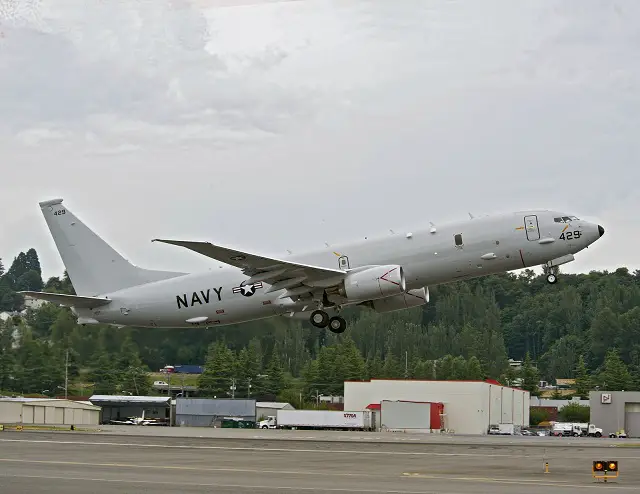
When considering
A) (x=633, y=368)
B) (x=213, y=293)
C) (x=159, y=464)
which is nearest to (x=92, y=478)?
(x=159, y=464)

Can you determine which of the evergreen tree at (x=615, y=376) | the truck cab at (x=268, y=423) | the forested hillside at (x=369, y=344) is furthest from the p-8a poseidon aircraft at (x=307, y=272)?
the evergreen tree at (x=615, y=376)

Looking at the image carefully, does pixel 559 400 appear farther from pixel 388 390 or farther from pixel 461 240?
pixel 461 240

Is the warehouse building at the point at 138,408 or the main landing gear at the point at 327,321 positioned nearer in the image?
the main landing gear at the point at 327,321

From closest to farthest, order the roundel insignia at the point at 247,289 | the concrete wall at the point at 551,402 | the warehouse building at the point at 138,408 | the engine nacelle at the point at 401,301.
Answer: the roundel insignia at the point at 247,289 → the engine nacelle at the point at 401,301 → the warehouse building at the point at 138,408 → the concrete wall at the point at 551,402

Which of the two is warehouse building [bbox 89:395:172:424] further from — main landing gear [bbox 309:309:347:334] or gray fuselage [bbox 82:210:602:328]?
main landing gear [bbox 309:309:347:334]

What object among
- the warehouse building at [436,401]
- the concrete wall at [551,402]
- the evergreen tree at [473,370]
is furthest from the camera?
the concrete wall at [551,402]

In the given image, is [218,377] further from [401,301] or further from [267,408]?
[401,301]

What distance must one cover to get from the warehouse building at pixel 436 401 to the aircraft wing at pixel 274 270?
44237mm

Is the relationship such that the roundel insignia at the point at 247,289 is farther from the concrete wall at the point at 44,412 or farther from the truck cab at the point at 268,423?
the truck cab at the point at 268,423

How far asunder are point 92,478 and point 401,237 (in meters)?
21.3

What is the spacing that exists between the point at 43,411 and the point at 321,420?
2341 cm

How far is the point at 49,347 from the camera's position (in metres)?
69.7

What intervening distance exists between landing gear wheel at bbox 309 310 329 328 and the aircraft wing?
7.67 ft

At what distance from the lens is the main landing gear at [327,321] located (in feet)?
189
